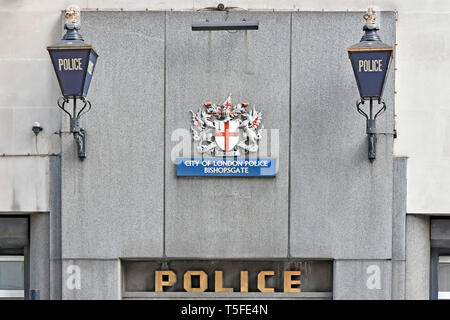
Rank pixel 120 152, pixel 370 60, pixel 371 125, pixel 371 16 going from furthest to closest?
pixel 120 152, pixel 371 125, pixel 371 16, pixel 370 60

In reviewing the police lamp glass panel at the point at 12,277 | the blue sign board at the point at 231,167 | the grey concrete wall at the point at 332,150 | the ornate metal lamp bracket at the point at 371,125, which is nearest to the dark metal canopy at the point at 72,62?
the blue sign board at the point at 231,167

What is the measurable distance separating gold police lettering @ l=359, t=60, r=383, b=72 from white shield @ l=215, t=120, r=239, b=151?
2214mm

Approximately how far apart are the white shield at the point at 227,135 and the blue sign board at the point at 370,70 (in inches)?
82.7

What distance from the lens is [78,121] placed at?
43.4 feet

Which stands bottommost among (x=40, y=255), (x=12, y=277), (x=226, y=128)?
(x=12, y=277)

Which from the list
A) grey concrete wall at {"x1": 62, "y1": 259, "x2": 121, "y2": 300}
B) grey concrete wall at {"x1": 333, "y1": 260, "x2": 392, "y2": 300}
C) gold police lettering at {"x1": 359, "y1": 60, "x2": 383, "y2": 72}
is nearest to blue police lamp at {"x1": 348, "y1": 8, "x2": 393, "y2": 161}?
gold police lettering at {"x1": 359, "y1": 60, "x2": 383, "y2": 72}

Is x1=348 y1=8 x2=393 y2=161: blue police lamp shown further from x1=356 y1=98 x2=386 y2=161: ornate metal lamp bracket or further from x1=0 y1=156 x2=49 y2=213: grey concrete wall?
x1=0 y1=156 x2=49 y2=213: grey concrete wall

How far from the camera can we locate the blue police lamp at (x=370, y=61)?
12.4 m

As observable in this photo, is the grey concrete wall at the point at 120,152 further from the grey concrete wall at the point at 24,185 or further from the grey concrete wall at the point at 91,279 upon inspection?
the grey concrete wall at the point at 24,185

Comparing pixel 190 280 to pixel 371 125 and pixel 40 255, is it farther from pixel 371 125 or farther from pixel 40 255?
pixel 371 125

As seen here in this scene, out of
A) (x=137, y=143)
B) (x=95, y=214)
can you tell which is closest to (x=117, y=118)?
(x=137, y=143)

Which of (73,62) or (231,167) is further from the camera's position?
(231,167)

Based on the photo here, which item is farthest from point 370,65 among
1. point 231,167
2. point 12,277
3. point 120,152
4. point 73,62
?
point 12,277

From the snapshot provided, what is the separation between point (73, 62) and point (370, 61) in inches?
176
